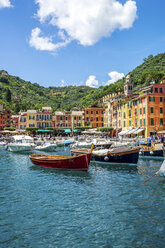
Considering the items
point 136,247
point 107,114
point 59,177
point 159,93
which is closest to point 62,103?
point 107,114

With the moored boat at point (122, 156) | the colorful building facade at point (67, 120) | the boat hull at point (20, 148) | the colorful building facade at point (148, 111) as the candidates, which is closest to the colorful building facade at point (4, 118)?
the colorful building facade at point (67, 120)

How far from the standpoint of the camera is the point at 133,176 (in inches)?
829

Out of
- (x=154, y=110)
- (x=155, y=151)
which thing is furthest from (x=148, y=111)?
(x=155, y=151)

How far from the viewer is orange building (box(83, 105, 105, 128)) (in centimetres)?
8825

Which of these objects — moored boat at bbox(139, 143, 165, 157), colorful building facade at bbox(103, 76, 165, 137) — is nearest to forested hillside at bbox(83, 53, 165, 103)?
colorful building facade at bbox(103, 76, 165, 137)

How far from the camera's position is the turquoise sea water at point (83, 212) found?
931cm

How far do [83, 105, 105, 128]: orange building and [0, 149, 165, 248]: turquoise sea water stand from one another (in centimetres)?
6820

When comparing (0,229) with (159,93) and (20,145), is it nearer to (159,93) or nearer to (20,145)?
(20,145)

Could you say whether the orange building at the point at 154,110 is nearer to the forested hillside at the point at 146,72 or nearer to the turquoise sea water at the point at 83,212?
the turquoise sea water at the point at 83,212

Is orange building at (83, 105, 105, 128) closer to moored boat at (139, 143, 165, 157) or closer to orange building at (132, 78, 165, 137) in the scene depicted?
orange building at (132, 78, 165, 137)

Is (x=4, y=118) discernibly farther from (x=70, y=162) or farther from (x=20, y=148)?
(x=70, y=162)

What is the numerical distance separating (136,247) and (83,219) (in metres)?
3.36

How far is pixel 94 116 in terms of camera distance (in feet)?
292

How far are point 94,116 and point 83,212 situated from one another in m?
77.4
